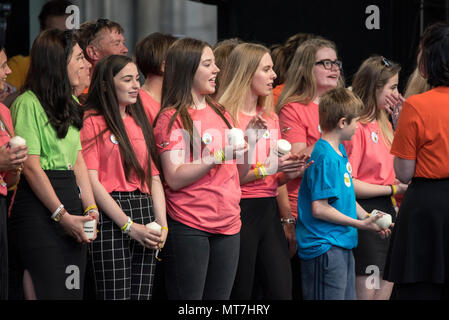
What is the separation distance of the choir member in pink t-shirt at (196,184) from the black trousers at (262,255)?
182mm

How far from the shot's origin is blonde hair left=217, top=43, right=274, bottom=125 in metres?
3.94

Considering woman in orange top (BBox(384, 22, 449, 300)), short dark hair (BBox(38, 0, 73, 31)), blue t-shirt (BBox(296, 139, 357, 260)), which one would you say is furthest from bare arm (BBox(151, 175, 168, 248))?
short dark hair (BBox(38, 0, 73, 31))

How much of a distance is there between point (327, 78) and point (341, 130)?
2.09 feet

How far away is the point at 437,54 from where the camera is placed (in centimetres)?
316

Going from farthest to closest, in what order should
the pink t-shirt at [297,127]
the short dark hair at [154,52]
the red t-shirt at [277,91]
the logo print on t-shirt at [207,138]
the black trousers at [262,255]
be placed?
the red t-shirt at [277,91] < the pink t-shirt at [297,127] < the short dark hair at [154,52] < the black trousers at [262,255] < the logo print on t-shirt at [207,138]

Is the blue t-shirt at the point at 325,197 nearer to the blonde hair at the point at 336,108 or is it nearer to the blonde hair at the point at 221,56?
the blonde hair at the point at 336,108

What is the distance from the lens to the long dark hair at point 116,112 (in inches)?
135

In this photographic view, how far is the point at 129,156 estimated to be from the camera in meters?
3.42

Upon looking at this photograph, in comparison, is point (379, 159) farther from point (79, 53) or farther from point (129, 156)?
point (79, 53)

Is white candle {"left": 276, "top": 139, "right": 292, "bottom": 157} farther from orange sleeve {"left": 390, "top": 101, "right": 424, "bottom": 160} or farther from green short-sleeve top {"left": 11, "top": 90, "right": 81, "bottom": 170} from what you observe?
green short-sleeve top {"left": 11, "top": 90, "right": 81, "bottom": 170}

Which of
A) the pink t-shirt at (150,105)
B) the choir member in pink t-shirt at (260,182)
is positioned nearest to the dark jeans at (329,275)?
the choir member in pink t-shirt at (260,182)

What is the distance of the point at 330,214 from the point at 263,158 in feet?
1.58

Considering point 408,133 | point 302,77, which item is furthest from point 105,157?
point 302,77
